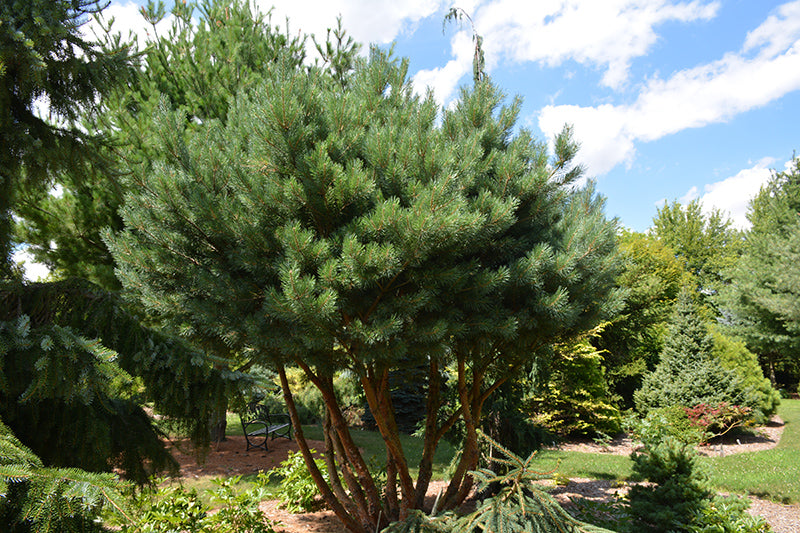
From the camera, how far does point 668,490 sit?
15.4 feet

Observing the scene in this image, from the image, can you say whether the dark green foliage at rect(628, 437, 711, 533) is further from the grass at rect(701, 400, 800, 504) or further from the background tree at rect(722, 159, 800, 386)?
the background tree at rect(722, 159, 800, 386)

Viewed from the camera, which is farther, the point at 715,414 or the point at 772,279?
the point at 772,279

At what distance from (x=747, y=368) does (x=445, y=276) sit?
50.0 feet

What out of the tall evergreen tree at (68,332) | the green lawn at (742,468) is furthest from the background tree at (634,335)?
the tall evergreen tree at (68,332)

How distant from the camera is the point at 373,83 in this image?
12.4 feet

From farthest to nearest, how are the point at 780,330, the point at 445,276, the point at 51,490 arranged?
the point at 780,330 → the point at 445,276 → the point at 51,490

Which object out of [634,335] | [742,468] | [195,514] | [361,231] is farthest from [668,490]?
[634,335]

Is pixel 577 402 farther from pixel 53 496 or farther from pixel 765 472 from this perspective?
pixel 53 496

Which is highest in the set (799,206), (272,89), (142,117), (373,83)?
(799,206)

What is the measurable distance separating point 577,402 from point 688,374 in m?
3.10

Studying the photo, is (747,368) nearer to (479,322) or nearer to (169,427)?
(479,322)

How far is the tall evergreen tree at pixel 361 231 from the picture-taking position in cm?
280

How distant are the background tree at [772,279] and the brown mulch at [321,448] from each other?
4.67m

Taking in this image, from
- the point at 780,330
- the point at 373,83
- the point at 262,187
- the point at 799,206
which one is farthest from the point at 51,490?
the point at 799,206
